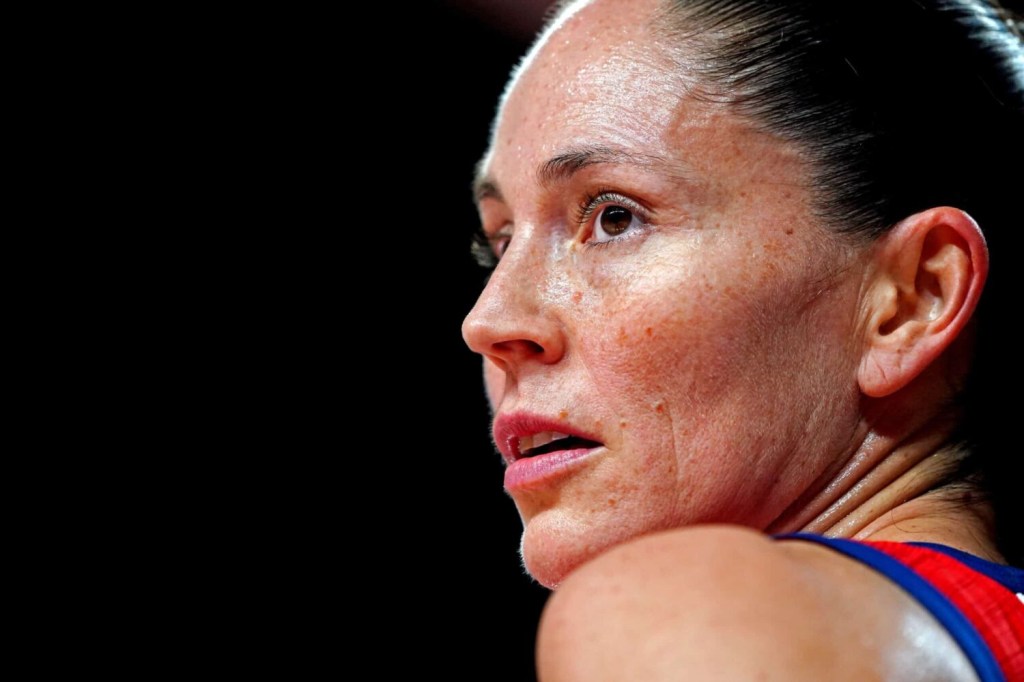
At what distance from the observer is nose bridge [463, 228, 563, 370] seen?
49.1 inches

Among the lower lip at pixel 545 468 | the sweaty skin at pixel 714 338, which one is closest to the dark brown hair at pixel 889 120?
the sweaty skin at pixel 714 338

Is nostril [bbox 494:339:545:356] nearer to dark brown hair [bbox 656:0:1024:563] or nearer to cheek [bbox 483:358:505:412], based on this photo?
cheek [bbox 483:358:505:412]

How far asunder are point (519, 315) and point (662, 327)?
17 centimetres

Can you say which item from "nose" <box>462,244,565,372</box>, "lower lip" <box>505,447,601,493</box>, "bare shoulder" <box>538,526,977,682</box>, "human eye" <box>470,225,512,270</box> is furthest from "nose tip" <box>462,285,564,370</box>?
"bare shoulder" <box>538,526,977,682</box>

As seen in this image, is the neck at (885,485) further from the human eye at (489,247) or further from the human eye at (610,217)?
the human eye at (489,247)

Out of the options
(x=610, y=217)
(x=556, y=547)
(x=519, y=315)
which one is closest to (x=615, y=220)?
(x=610, y=217)

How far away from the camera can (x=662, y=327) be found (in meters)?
1.19

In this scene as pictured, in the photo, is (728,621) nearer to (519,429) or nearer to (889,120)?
(519,429)

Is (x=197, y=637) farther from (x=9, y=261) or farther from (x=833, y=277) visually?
(x=833, y=277)

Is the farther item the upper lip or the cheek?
the cheek

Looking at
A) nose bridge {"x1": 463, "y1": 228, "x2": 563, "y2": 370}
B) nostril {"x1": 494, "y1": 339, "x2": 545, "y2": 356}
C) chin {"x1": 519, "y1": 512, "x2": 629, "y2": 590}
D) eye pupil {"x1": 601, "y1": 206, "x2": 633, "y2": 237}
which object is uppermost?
eye pupil {"x1": 601, "y1": 206, "x2": 633, "y2": 237}

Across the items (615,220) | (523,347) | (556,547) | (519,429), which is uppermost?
(615,220)

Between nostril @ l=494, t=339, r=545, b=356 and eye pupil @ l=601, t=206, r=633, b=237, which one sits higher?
eye pupil @ l=601, t=206, r=633, b=237

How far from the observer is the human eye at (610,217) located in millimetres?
1270
